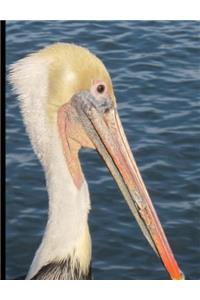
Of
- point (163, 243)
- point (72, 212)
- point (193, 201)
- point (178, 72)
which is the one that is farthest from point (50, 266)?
point (178, 72)

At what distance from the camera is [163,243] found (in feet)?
10.7

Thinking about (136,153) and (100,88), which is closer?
(100,88)

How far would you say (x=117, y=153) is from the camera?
317 centimetres

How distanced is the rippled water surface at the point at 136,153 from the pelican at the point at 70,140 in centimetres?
49

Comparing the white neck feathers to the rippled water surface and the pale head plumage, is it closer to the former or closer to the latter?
the pale head plumage

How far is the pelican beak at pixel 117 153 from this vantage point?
313 centimetres

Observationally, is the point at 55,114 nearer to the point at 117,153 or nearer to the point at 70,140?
A: the point at 70,140

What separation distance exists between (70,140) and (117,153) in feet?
0.72

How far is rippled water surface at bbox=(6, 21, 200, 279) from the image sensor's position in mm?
3715

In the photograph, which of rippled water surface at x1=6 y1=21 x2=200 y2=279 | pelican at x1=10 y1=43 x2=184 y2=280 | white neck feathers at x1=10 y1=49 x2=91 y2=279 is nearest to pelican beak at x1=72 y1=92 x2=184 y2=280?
pelican at x1=10 y1=43 x2=184 y2=280

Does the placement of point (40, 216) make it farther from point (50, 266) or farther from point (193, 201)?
point (193, 201)

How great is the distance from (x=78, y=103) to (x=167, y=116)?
93 cm

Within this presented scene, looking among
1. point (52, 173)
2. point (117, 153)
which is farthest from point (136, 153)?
point (52, 173)

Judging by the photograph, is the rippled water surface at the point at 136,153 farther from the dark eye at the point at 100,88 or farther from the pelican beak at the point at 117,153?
the dark eye at the point at 100,88
